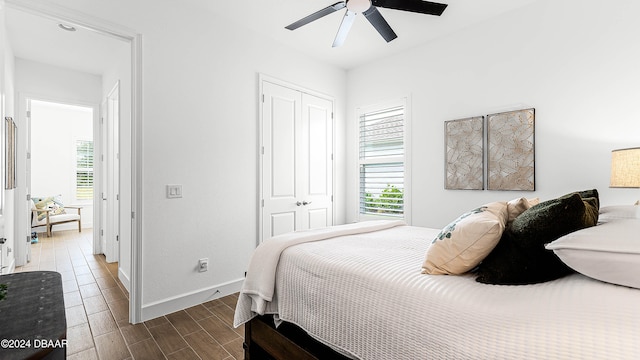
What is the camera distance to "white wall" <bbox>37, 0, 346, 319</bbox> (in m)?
2.50

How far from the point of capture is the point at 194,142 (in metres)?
2.78

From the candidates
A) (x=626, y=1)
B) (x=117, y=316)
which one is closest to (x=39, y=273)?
(x=117, y=316)

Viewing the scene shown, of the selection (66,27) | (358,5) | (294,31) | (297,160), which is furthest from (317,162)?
(66,27)

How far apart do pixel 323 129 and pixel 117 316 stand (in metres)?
2.96

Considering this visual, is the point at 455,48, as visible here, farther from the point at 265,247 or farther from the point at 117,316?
the point at 117,316

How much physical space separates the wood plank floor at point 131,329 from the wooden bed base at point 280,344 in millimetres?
211

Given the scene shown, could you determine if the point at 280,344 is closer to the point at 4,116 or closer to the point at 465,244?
the point at 465,244

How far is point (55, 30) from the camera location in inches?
120

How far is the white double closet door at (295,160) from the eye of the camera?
3.41 m

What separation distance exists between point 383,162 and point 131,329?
3.11 m

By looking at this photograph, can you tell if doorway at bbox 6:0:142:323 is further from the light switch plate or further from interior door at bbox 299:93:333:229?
interior door at bbox 299:93:333:229

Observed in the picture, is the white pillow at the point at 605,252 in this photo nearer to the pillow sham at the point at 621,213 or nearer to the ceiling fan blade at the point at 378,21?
the pillow sham at the point at 621,213

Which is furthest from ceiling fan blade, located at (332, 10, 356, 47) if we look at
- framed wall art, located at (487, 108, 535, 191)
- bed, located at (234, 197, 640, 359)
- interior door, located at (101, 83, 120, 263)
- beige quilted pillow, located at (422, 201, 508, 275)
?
interior door, located at (101, 83, 120, 263)

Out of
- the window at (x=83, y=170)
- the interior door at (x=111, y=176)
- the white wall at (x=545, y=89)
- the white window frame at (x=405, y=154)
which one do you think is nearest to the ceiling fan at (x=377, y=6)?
the white wall at (x=545, y=89)
